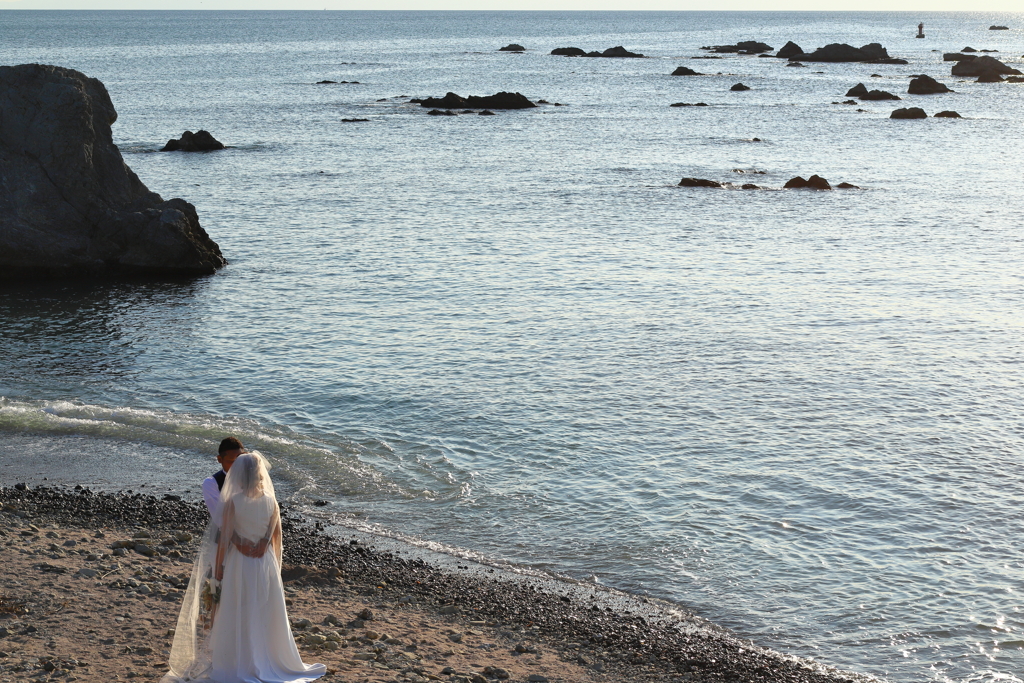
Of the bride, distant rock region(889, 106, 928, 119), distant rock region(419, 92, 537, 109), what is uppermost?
distant rock region(419, 92, 537, 109)

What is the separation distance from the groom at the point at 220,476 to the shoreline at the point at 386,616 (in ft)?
6.23

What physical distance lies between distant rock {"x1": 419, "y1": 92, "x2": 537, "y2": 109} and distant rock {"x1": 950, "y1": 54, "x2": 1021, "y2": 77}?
5647cm

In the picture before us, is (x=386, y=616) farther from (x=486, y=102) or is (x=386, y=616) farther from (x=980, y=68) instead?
(x=980, y=68)

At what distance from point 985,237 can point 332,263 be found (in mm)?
24192

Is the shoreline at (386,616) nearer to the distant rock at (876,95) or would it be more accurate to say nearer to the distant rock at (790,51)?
the distant rock at (876,95)

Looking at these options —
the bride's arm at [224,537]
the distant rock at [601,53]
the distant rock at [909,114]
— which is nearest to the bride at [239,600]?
the bride's arm at [224,537]

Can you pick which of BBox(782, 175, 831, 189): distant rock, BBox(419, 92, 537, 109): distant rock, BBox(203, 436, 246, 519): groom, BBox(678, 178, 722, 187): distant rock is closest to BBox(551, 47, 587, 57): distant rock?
BBox(419, 92, 537, 109): distant rock

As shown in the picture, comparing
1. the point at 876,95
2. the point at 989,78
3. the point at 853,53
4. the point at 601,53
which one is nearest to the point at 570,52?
the point at 601,53

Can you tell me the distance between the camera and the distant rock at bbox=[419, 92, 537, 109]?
8312 centimetres

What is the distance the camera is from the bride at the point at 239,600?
9016 millimetres

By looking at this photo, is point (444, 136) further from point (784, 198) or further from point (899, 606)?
point (899, 606)

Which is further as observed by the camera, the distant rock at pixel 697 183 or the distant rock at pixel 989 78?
the distant rock at pixel 989 78

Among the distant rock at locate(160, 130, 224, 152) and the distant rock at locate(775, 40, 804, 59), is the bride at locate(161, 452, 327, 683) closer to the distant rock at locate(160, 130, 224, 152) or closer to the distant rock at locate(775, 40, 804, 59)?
the distant rock at locate(160, 130, 224, 152)

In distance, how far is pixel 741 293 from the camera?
29203 millimetres
